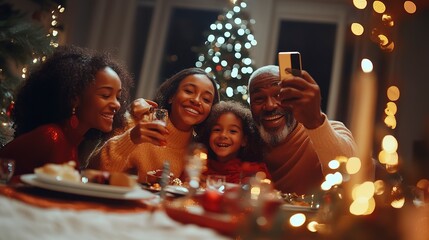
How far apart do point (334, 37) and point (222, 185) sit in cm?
406

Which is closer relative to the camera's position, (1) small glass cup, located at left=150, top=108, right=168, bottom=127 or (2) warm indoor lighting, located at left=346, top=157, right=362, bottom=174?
(2) warm indoor lighting, located at left=346, top=157, right=362, bottom=174

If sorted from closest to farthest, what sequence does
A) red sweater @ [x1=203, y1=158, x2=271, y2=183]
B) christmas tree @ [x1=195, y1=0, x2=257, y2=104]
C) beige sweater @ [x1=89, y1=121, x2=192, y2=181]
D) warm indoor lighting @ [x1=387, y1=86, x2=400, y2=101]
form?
1. warm indoor lighting @ [x1=387, y1=86, x2=400, y2=101]
2. beige sweater @ [x1=89, y1=121, x2=192, y2=181]
3. red sweater @ [x1=203, y1=158, x2=271, y2=183]
4. christmas tree @ [x1=195, y1=0, x2=257, y2=104]

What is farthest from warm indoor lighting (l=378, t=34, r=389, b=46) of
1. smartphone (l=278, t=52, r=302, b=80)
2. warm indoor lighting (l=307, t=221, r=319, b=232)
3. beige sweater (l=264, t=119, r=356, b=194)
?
beige sweater (l=264, t=119, r=356, b=194)

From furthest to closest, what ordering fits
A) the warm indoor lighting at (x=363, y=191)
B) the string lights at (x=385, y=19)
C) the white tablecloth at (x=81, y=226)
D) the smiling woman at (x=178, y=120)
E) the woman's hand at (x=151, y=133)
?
the smiling woman at (x=178, y=120), the woman's hand at (x=151, y=133), the string lights at (x=385, y=19), the warm indoor lighting at (x=363, y=191), the white tablecloth at (x=81, y=226)

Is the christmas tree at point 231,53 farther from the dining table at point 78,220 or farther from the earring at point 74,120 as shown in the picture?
the dining table at point 78,220

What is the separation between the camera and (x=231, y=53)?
4215 mm

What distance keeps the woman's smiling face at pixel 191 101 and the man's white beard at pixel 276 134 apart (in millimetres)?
285

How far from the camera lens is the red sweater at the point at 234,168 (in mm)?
2043

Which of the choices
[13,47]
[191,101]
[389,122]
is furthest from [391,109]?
[13,47]

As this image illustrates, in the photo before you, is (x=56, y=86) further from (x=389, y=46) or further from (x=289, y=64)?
(x=389, y=46)

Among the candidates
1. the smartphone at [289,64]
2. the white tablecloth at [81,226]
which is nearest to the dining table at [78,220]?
the white tablecloth at [81,226]

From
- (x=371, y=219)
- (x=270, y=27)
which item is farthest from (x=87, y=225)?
(x=270, y=27)

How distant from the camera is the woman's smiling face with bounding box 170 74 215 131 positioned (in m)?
2.17

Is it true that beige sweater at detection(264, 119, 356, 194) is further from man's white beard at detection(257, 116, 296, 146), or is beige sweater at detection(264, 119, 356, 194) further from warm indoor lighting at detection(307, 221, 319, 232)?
warm indoor lighting at detection(307, 221, 319, 232)
